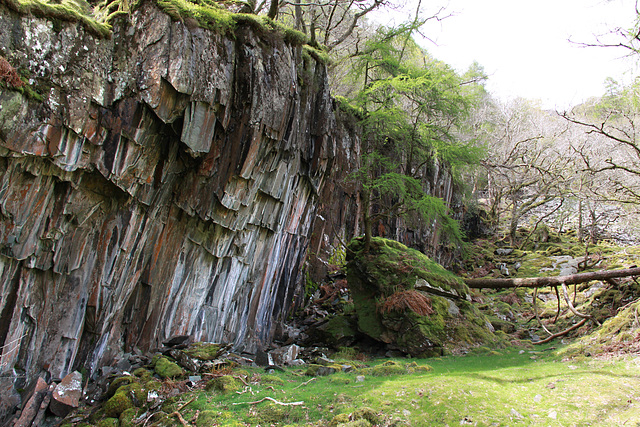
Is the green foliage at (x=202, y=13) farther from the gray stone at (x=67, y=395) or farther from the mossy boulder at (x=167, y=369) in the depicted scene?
the gray stone at (x=67, y=395)

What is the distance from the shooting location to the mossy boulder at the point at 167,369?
730 cm

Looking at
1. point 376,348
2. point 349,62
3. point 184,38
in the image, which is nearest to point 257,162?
point 184,38

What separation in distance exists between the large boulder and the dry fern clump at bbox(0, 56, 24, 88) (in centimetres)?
1025

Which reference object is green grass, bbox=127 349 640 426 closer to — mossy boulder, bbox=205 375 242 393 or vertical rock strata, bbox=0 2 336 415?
mossy boulder, bbox=205 375 242 393

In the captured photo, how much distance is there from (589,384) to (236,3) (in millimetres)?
11555

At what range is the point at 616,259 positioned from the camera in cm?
1612

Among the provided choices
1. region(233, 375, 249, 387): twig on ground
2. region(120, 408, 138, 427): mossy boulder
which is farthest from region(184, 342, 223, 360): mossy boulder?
region(120, 408, 138, 427): mossy boulder

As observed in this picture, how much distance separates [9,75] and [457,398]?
8.34m

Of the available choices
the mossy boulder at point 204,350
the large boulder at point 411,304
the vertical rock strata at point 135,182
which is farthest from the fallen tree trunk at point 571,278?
the mossy boulder at point 204,350

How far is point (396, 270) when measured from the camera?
12.6 m

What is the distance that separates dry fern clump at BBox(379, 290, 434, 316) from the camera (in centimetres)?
1121

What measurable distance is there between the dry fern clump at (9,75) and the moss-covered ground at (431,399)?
5479 millimetres

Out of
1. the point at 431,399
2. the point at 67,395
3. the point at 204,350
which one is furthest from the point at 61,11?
the point at 431,399

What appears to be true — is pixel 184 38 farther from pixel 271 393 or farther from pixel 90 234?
pixel 271 393
